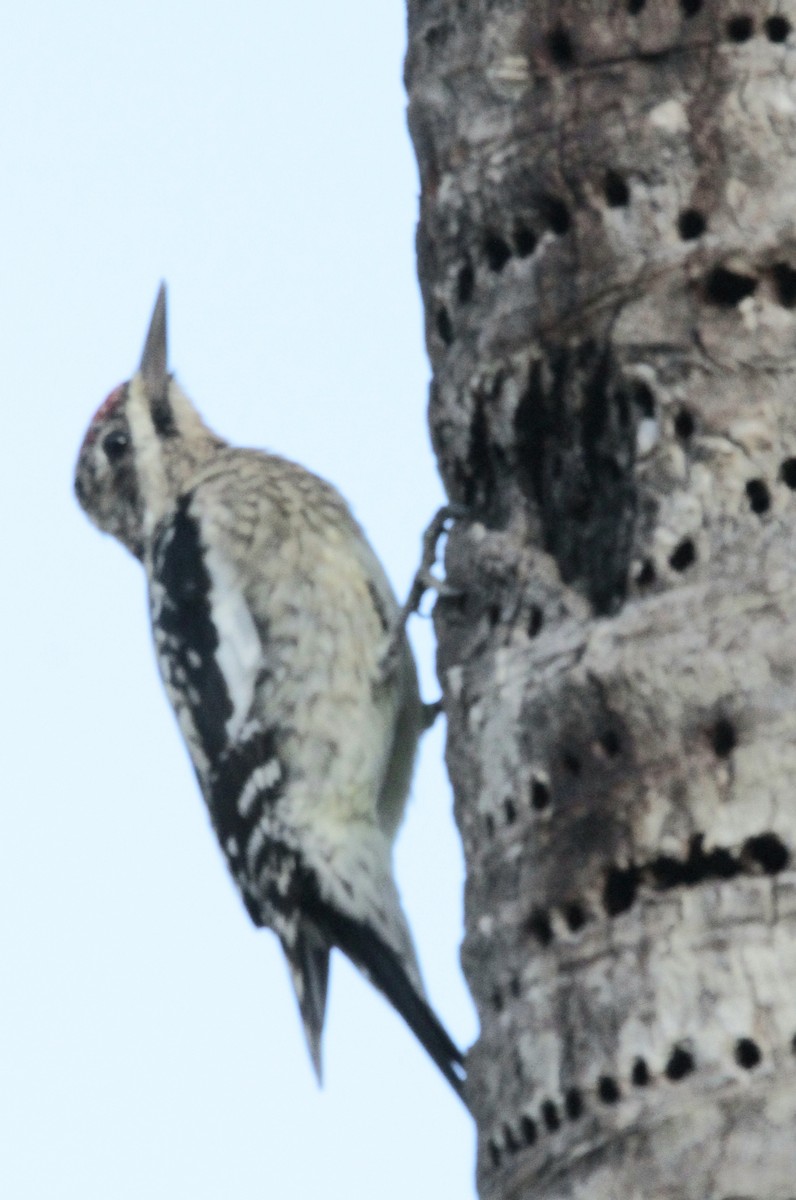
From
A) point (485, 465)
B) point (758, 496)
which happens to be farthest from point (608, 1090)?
point (485, 465)

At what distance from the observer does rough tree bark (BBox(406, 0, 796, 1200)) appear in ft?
6.89

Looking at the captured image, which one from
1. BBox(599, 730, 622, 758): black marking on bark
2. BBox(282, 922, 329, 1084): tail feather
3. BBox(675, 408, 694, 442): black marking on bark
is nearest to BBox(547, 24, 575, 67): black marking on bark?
BBox(675, 408, 694, 442): black marking on bark

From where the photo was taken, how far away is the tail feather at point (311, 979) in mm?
3943

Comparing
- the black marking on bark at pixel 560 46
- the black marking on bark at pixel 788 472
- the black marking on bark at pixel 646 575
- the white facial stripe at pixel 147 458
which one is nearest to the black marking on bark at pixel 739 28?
the black marking on bark at pixel 560 46

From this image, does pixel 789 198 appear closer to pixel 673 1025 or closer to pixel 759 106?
pixel 759 106

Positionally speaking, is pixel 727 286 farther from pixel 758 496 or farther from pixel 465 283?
pixel 465 283

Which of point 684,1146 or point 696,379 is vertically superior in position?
point 696,379

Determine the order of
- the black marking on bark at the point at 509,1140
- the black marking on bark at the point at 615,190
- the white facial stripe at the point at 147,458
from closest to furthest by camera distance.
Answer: the black marking on bark at the point at 509,1140 → the black marking on bark at the point at 615,190 → the white facial stripe at the point at 147,458

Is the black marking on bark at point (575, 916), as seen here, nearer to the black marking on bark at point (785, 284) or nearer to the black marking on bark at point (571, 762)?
the black marking on bark at point (571, 762)

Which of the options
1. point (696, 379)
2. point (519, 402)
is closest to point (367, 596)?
point (519, 402)

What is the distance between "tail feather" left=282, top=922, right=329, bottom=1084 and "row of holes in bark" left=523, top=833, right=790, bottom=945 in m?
1.71

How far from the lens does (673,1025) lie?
6.82 feet

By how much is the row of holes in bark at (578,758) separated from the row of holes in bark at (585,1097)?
1.11ft

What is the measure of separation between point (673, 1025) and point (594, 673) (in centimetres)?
45
